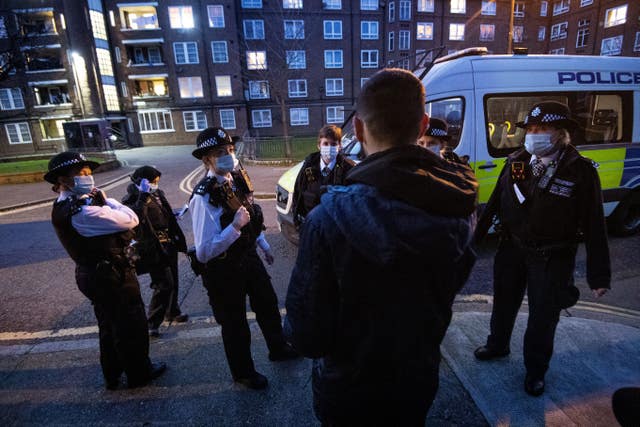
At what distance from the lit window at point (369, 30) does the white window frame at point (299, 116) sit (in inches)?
383

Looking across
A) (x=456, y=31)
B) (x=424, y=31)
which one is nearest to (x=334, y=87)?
(x=424, y=31)

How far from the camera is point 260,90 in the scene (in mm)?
33219

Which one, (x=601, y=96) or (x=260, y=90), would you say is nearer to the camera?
(x=601, y=96)

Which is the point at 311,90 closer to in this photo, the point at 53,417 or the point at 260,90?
the point at 260,90

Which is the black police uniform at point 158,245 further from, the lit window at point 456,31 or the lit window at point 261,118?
the lit window at point 456,31

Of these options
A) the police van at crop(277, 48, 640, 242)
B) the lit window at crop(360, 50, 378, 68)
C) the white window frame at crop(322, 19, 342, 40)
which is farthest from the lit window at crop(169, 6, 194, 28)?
the police van at crop(277, 48, 640, 242)

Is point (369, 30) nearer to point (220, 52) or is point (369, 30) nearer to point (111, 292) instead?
point (220, 52)

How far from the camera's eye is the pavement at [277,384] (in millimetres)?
2367

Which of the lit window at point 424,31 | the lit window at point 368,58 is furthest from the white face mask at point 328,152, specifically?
the lit window at point 424,31

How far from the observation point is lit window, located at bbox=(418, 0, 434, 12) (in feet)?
113

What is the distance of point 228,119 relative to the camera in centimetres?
3225

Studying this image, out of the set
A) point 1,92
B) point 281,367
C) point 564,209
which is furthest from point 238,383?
point 1,92

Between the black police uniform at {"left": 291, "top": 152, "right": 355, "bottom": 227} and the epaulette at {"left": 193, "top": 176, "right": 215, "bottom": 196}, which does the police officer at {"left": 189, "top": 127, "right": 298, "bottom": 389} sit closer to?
the epaulette at {"left": 193, "top": 176, "right": 215, "bottom": 196}

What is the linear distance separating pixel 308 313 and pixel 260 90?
35.0 meters
